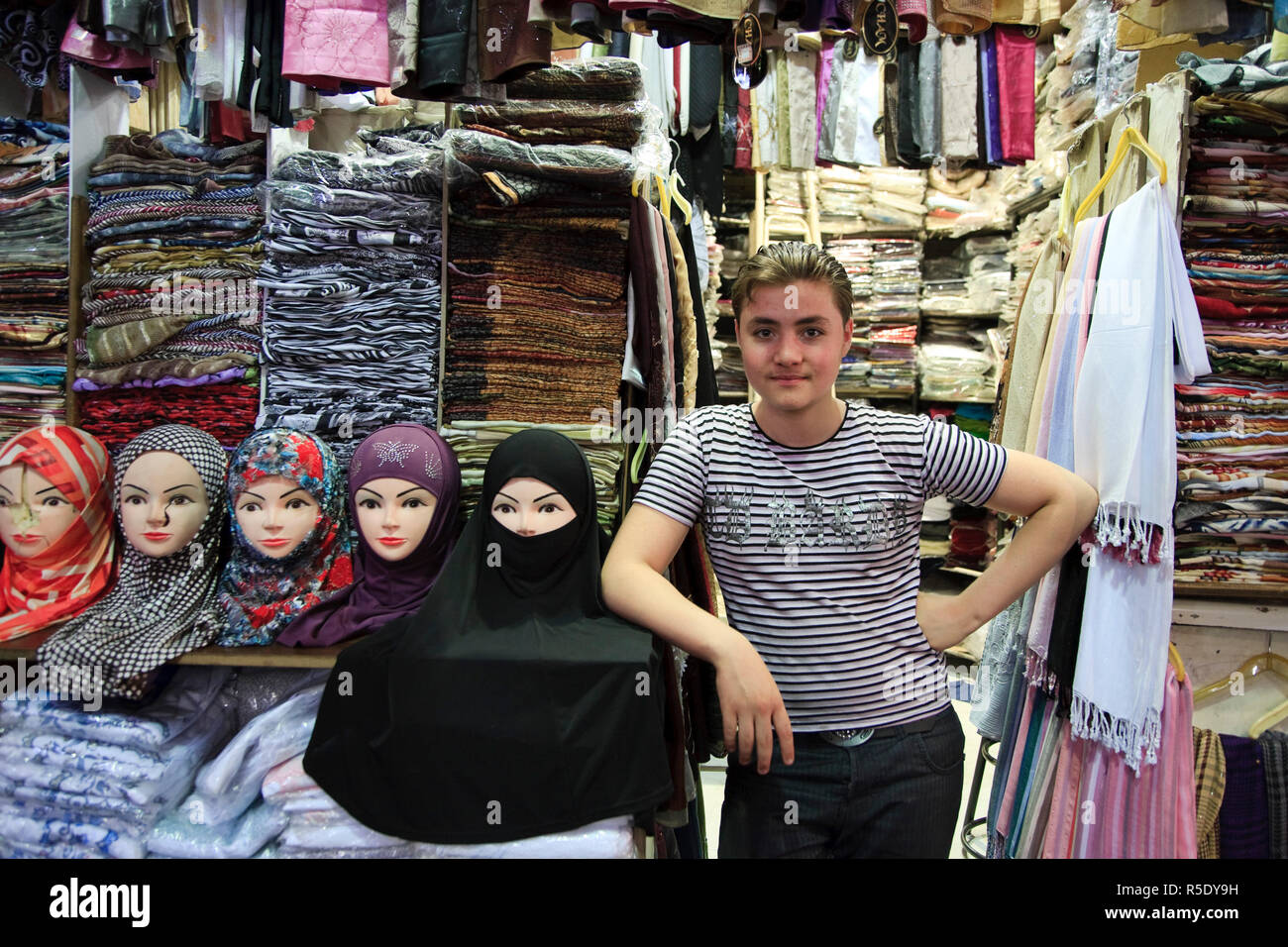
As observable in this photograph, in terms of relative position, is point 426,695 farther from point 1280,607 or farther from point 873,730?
point 1280,607

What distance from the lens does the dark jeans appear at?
134 cm

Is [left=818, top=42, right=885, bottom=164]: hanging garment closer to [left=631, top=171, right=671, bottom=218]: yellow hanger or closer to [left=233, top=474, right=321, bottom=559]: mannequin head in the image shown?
[left=631, top=171, right=671, bottom=218]: yellow hanger

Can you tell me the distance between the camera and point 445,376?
2.26 metres

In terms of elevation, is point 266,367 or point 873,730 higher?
point 266,367

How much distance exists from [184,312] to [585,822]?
6.14 feet

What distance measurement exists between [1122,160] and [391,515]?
2115mm

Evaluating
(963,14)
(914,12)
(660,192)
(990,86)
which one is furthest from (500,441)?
(990,86)

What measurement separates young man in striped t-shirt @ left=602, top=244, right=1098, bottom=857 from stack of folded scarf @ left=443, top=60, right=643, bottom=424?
0.89m

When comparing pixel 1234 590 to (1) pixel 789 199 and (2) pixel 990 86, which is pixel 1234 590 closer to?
(2) pixel 990 86

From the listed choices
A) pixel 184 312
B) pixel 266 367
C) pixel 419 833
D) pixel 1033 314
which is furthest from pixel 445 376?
pixel 1033 314

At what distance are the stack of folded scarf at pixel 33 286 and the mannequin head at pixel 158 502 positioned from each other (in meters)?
0.82

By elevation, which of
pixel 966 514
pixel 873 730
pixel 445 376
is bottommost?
pixel 873 730

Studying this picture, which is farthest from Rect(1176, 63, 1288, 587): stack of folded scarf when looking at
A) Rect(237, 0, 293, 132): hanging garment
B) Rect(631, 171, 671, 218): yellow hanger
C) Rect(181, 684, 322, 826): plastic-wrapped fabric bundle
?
Rect(237, 0, 293, 132): hanging garment

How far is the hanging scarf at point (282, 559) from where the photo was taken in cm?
186
